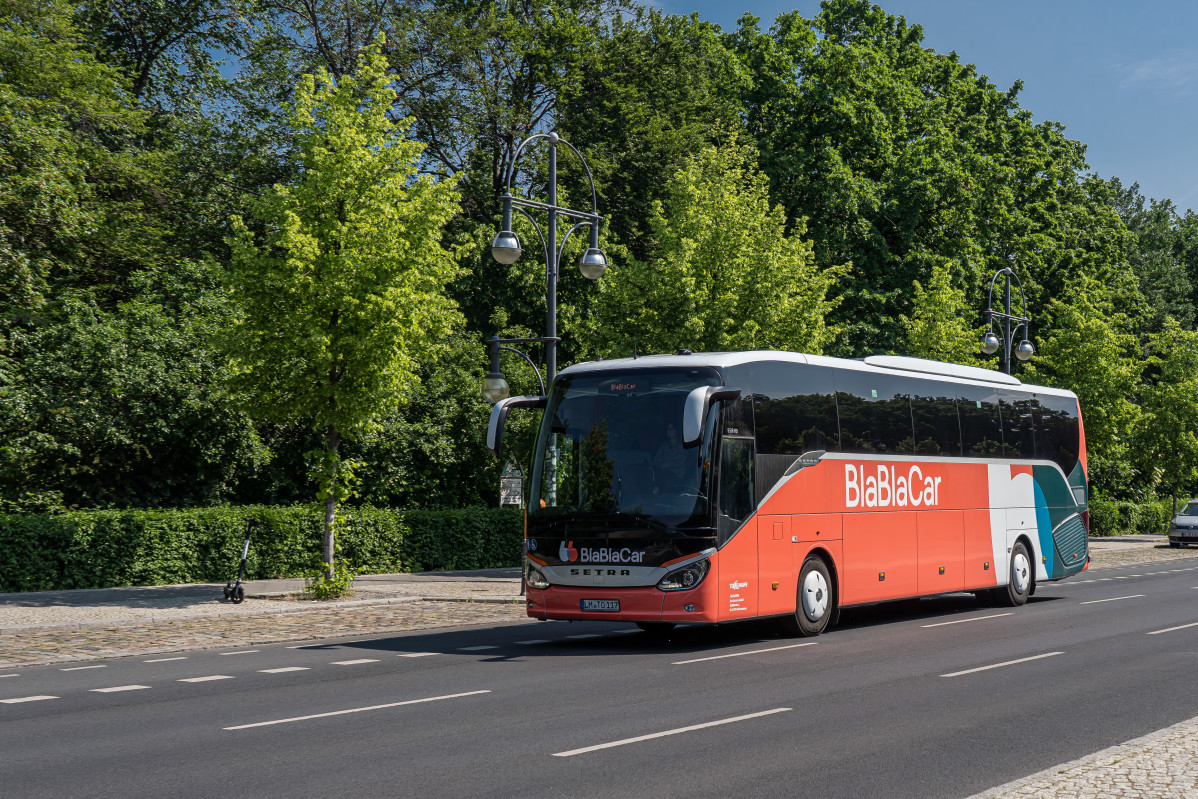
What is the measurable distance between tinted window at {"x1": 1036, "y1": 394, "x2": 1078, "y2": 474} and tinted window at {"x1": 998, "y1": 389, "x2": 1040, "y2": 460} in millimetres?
296

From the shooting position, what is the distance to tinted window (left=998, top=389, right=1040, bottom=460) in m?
20.1

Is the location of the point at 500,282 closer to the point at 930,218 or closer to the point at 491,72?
the point at 491,72

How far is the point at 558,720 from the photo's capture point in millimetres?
9094

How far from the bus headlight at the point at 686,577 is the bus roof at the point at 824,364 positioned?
7.97 feet

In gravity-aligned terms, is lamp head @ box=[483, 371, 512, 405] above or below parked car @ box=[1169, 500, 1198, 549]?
above

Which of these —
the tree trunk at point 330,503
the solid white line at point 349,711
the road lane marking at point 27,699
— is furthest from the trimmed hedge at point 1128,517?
the road lane marking at point 27,699

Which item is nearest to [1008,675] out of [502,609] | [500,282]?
[502,609]

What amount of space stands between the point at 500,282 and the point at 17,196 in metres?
16.3

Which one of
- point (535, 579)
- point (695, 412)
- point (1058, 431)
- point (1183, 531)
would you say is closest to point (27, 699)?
point (535, 579)

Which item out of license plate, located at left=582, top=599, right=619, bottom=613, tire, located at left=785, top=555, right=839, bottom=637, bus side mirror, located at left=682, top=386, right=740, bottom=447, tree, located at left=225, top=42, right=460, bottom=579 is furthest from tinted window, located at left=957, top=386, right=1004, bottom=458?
tree, located at left=225, top=42, right=460, bottom=579

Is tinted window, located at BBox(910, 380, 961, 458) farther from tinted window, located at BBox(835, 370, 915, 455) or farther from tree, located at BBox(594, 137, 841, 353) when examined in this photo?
tree, located at BBox(594, 137, 841, 353)

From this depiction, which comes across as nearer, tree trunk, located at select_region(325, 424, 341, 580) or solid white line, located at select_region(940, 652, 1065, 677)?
solid white line, located at select_region(940, 652, 1065, 677)

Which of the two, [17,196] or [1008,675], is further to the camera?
[17,196]

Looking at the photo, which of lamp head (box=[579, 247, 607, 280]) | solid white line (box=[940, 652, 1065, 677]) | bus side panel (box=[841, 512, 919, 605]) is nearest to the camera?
solid white line (box=[940, 652, 1065, 677])
